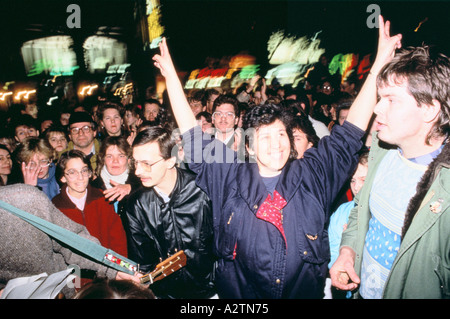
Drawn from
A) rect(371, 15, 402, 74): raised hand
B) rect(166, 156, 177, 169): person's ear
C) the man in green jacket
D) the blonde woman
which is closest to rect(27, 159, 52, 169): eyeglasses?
the blonde woman

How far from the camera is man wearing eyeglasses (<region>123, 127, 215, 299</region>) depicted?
2434 millimetres

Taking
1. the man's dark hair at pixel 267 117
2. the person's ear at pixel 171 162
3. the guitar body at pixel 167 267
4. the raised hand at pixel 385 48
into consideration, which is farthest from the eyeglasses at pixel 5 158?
the raised hand at pixel 385 48

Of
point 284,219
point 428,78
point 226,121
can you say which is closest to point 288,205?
point 284,219

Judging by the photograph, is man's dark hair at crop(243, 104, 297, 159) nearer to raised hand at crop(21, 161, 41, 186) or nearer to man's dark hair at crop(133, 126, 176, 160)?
man's dark hair at crop(133, 126, 176, 160)

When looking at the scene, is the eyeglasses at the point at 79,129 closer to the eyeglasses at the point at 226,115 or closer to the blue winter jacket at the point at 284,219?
the eyeglasses at the point at 226,115

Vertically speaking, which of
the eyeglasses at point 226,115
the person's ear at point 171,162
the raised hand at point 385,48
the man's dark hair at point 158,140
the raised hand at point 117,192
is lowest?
the raised hand at point 117,192

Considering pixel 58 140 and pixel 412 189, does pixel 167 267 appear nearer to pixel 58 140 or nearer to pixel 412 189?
pixel 412 189

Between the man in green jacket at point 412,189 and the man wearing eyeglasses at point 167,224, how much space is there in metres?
1.16

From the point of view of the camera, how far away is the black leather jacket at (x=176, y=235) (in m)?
2.43

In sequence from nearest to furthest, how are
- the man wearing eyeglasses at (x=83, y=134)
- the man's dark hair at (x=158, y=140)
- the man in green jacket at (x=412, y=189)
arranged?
the man in green jacket at (x=412, y=189) < the man's dark hair at (x=158, y=140) < the man wearing eyeglasses at (x=83, y=134)

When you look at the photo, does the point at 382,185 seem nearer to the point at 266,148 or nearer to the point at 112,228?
the point at 266,148

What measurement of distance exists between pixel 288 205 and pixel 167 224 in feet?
3.68

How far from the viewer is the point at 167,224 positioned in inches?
95.7

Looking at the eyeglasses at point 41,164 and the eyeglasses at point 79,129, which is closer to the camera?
the eyeglasses at point 41,164
